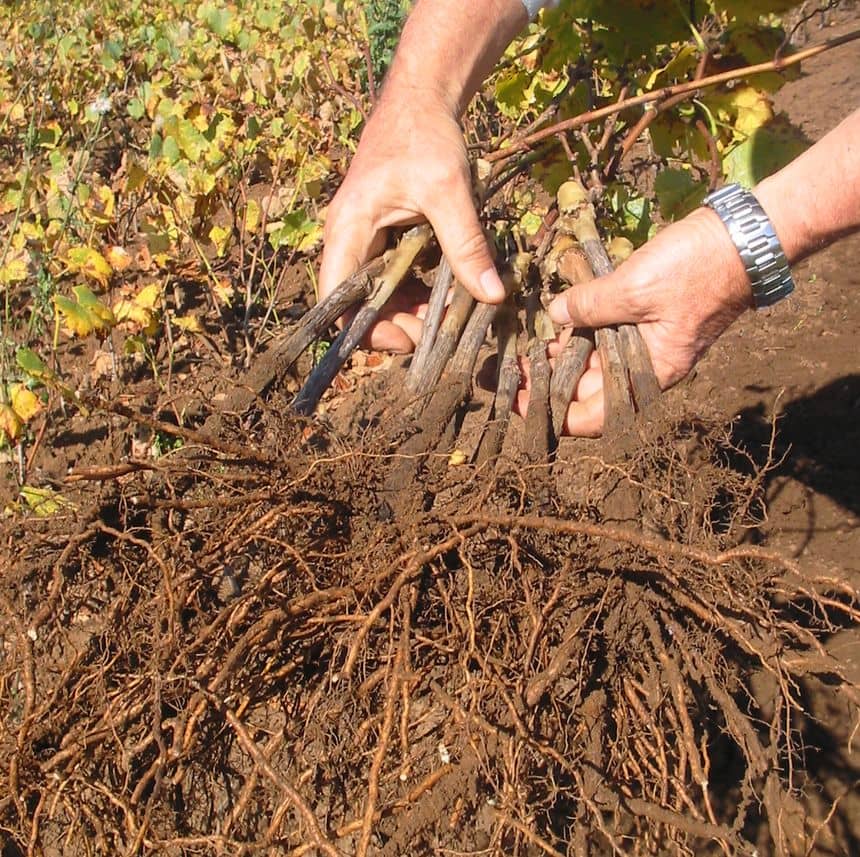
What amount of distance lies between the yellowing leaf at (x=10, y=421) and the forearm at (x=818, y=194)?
6.96 feet

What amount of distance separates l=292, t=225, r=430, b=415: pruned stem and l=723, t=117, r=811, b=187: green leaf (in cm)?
75

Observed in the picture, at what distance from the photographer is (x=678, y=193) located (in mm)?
2080

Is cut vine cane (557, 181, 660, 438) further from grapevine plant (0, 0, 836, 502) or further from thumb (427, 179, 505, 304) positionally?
grapevine plant (0, 0, 836, 502)

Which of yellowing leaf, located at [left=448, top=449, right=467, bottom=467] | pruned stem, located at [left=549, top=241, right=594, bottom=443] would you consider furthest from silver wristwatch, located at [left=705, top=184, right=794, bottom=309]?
yellowing leaf, located at [left=448, top=449, right=467, bottom=467]

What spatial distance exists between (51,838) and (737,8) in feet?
7.58

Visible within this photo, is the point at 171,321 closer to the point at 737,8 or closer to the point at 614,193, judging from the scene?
the point at 614,193

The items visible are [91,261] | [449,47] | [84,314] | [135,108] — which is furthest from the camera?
[135,108]

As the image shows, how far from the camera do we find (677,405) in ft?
4.89

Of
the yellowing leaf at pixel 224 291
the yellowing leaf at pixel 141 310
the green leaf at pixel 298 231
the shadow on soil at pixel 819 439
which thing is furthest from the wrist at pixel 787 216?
the yellowing leaf at pixel 224 291

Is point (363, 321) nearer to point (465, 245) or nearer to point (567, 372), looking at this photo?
point (465, 245)

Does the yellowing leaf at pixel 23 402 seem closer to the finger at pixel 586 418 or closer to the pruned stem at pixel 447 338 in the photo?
the pruned stem at pixel 447 338

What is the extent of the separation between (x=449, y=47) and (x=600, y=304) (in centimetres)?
76

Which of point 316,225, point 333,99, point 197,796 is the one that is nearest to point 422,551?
point 197,796

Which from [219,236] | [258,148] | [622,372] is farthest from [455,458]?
[258,148]
